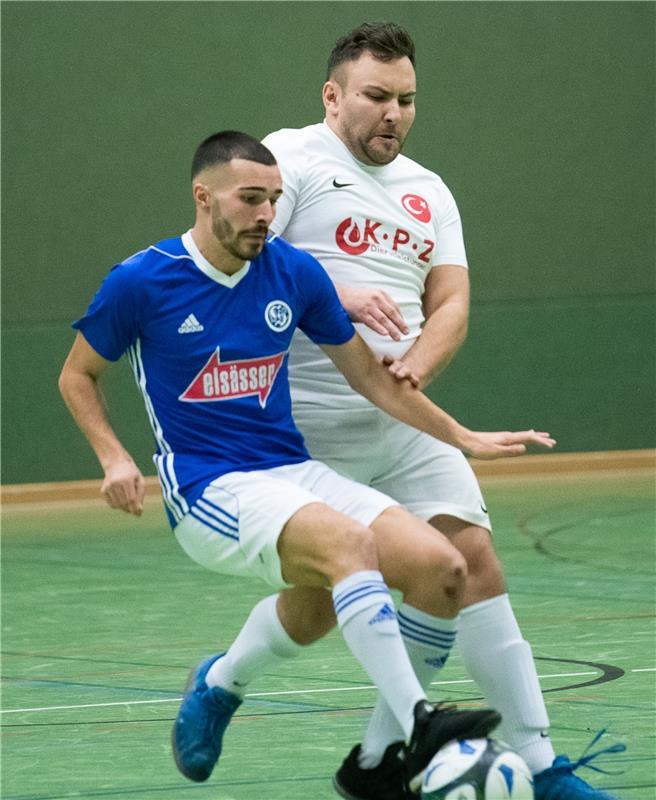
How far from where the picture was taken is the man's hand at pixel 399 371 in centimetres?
396

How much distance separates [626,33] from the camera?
464 inches

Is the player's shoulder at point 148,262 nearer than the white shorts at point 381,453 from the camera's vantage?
Yes

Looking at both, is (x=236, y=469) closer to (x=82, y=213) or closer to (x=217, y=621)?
(x=217, y=621)

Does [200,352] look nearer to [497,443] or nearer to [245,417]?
[245,417]

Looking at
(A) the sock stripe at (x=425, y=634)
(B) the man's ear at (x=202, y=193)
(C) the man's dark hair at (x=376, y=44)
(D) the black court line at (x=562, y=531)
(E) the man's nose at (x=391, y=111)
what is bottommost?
(D) the black court line at (x=562, y=531)

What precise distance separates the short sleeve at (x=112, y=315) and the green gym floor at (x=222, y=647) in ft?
3.70

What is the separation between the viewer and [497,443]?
396 centimetres

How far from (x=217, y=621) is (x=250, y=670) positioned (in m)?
2.58

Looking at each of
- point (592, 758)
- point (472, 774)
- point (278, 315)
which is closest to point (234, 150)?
point (278, 315)

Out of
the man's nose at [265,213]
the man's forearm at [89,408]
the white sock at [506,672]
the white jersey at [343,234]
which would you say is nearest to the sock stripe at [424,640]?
the white sock at [506,672]

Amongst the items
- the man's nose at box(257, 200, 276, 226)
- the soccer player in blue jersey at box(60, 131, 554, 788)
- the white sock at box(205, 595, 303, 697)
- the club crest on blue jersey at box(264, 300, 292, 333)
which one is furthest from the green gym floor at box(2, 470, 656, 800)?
the man's nose at box(257, 200, 276, 226)

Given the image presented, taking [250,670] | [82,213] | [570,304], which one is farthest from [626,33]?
[250,670]

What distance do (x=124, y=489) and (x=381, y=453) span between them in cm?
81

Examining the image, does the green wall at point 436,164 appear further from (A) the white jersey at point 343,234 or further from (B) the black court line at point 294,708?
(A) the white jersey at point 343,234
